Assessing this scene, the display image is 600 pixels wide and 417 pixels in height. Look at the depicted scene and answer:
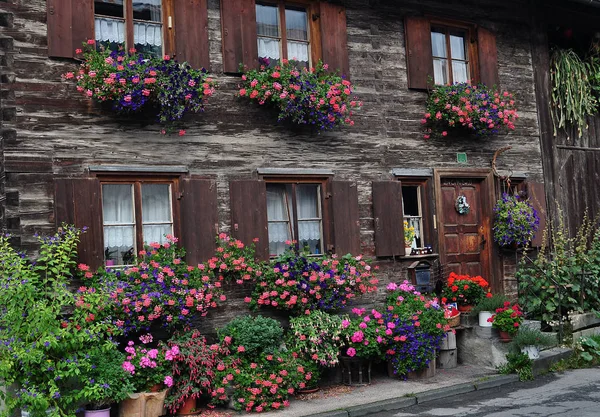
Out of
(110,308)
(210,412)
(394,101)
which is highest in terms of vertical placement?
(394,101)

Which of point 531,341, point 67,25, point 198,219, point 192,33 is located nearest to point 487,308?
point 531,341

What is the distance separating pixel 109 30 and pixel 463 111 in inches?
209

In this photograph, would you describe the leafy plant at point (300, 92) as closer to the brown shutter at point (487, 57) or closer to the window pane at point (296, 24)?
the window pane at point (296, 24)

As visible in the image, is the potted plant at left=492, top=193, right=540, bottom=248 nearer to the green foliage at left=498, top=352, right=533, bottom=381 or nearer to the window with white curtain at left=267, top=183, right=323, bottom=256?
the green foliage at left=498, top=352, right=533, bottom=381

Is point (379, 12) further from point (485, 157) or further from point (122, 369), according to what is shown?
point (122, 369)

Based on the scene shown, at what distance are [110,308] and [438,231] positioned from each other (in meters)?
5.36

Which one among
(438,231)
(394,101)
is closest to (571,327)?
(438,231)

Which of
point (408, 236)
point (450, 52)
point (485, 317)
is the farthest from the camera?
point (450, 52)

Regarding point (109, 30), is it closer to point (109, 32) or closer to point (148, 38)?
point (109, 32)

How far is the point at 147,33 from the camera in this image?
9242 millimetres

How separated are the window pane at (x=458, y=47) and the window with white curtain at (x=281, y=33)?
2794mm

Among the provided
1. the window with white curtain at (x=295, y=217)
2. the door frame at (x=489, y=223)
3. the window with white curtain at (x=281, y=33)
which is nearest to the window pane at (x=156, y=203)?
the window with white curtain at (x=295, y=217)

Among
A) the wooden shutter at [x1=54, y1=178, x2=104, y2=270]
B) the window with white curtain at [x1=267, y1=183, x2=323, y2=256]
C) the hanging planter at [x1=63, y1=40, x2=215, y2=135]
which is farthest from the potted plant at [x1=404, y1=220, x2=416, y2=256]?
the wooden shutter at [x1=54, y1=178, x2=104, y2=270]

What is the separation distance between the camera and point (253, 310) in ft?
31.0
